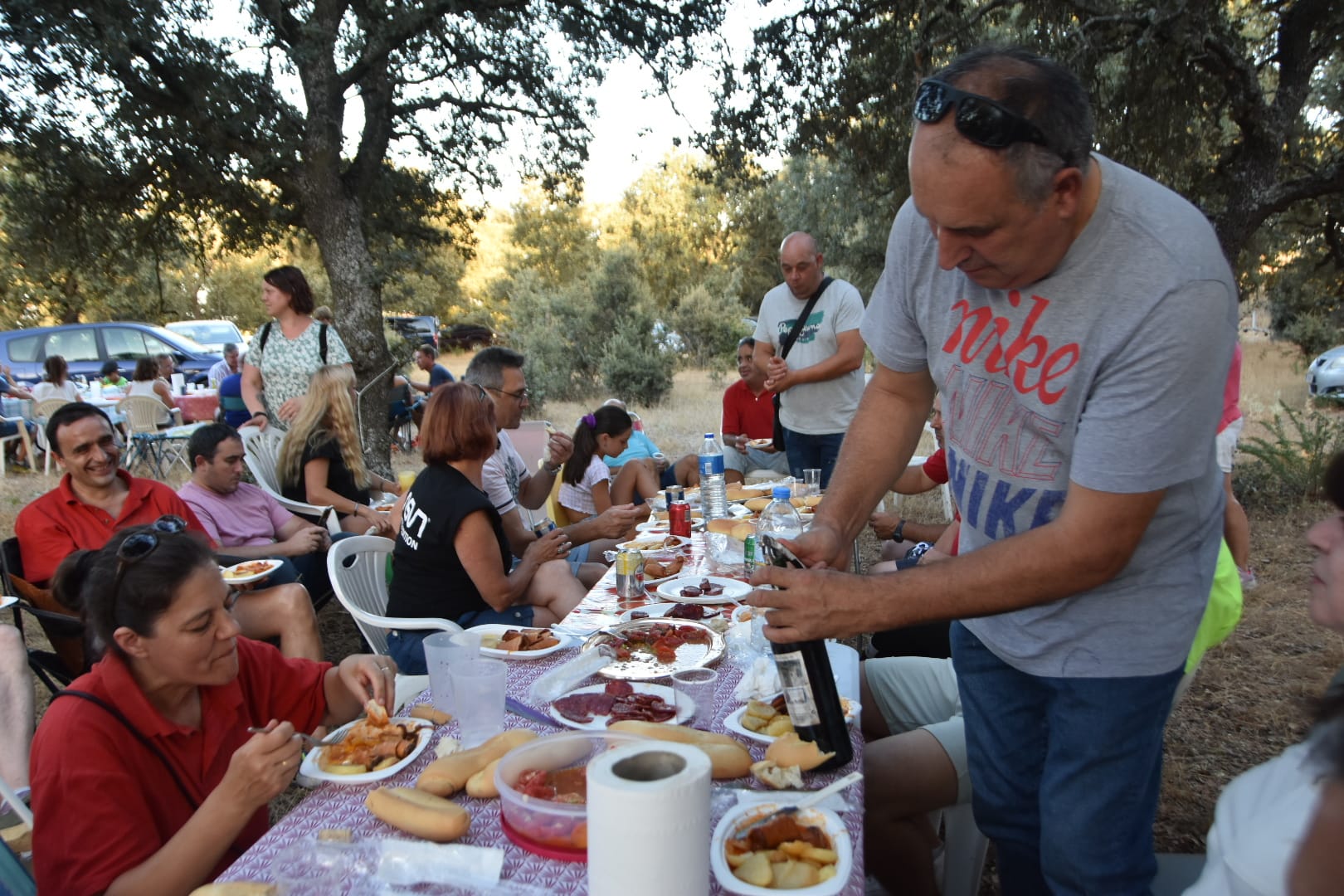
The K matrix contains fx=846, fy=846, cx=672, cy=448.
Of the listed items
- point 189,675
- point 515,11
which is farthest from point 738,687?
point 515,11

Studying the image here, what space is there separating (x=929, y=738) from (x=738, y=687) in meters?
0.59

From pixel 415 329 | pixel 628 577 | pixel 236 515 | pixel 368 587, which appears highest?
pixel 415 329

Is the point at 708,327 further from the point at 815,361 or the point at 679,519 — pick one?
the point at 679,519

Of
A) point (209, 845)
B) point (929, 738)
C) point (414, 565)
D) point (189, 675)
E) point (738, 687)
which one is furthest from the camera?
point (414, 565)

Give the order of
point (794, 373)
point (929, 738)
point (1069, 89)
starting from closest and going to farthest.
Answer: point (1069, 89) → point (929, 738) → point (794, 373)

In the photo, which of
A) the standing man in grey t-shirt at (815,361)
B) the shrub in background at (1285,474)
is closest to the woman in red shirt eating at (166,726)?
the standing man in grey t-shirt at (815,361)

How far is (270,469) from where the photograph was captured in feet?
19.1

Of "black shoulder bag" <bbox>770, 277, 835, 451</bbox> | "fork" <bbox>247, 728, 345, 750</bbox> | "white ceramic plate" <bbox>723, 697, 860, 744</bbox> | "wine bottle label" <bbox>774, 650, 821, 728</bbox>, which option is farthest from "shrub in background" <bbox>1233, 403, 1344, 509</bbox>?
"fork" <bbox>247, 728, 345, 750</bbox>

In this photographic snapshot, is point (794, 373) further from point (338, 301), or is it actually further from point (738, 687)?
point (338, 301)

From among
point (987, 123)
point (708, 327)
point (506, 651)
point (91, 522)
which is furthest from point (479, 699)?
point (708, 327)

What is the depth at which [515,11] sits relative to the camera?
845 cm

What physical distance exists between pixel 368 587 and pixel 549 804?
2.98 meters

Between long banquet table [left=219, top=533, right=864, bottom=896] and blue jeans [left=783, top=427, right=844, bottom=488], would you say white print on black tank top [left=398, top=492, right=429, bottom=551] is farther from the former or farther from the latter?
blue jeans [left=783, top=427, right=844, bottom=488]

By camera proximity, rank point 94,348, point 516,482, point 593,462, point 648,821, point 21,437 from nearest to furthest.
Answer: point 648,821
point 516,482
point 593,462
point 21,437
point 94,348
